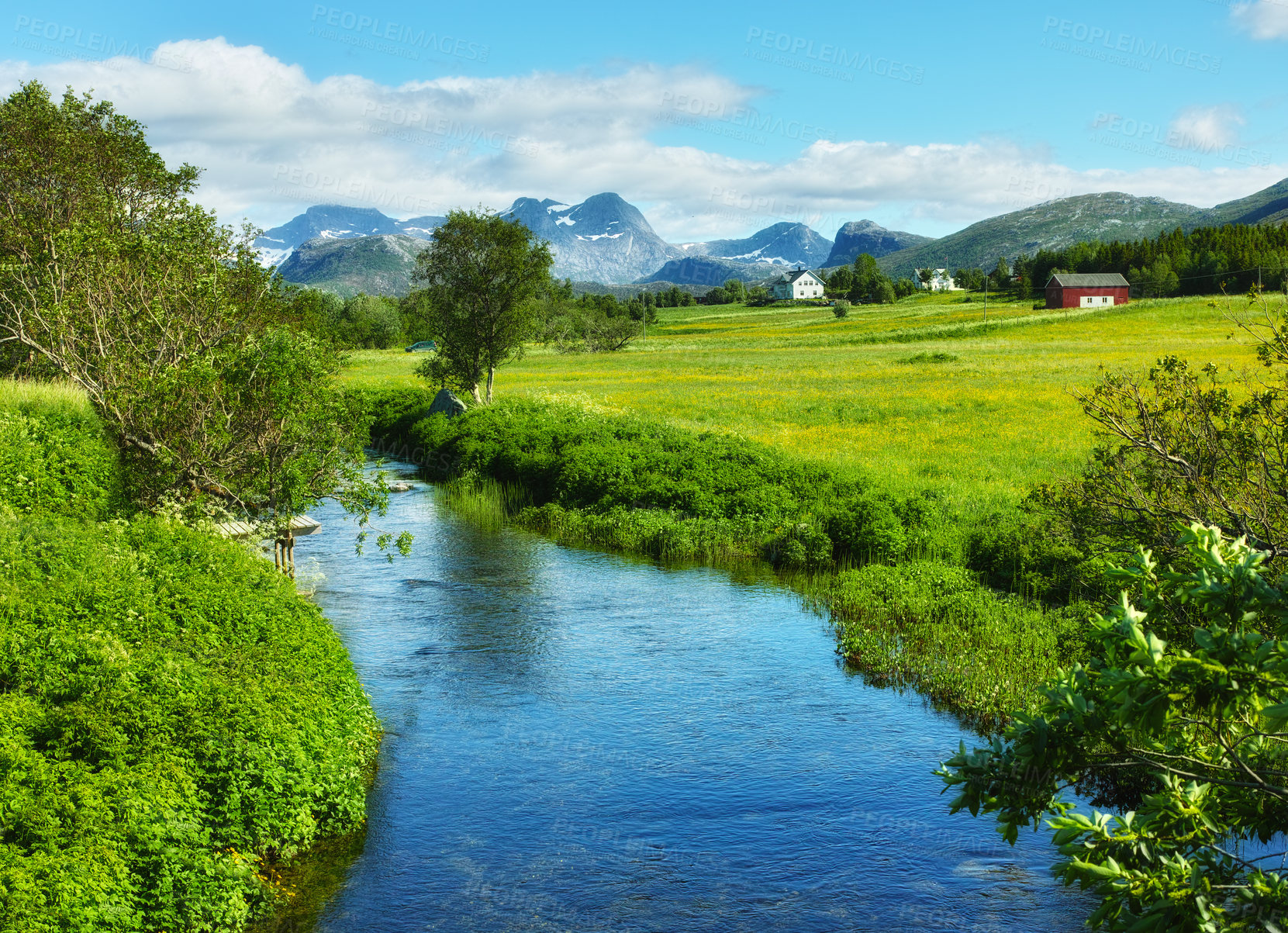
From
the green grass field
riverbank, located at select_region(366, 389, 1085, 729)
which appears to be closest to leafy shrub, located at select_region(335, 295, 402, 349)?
the green grass field

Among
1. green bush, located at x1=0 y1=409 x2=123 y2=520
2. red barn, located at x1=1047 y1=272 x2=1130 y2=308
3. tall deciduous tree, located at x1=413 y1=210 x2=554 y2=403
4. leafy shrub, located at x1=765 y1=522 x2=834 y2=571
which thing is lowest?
leafy shrub, located at x1=765 y1=522 x2=834 y2=571

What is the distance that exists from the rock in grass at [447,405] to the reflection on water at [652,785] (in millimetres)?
27250

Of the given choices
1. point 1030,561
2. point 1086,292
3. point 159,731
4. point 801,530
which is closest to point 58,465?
point 159,731

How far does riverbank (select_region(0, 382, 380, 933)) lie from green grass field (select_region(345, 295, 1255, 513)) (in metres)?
12.4

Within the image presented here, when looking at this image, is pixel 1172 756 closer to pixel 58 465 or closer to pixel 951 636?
pixel 951 636

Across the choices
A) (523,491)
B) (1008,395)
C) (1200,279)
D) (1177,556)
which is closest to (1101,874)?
(1177,556)

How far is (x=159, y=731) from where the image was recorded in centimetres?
1055

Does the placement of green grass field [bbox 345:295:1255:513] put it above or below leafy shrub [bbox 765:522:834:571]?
above

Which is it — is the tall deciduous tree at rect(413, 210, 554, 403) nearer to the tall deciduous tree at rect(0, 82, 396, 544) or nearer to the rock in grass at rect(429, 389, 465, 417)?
the rock in grass at rect(429, 389, 465, 417)

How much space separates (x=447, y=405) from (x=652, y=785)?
38633mm

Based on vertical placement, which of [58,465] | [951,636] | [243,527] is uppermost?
[58,465]

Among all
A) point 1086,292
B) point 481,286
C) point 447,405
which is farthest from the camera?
point 1086,292

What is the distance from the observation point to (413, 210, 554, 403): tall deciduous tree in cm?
5081

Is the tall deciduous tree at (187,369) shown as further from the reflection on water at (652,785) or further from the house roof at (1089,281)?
the house roof at (1089,281)
